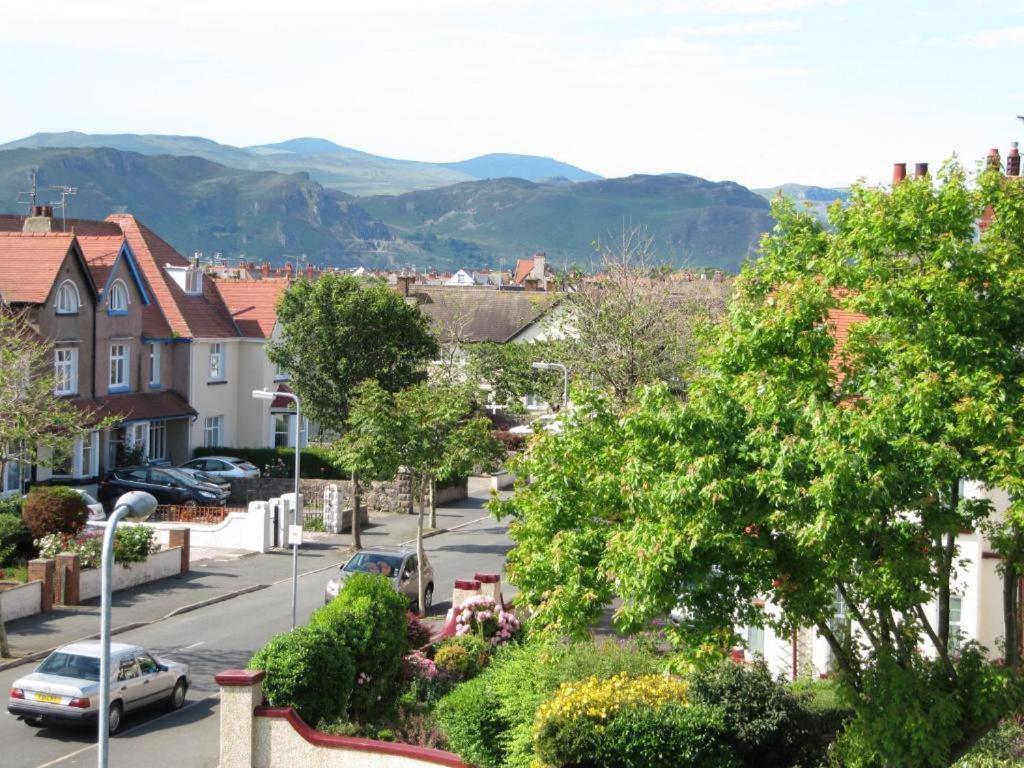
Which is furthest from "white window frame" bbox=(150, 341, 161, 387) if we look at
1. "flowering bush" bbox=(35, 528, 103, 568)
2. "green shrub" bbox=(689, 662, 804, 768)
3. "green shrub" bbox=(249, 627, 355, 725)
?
"green shrub" bbox=(689, 662, 804, 768)

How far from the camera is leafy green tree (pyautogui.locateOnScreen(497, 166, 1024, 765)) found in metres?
13.8

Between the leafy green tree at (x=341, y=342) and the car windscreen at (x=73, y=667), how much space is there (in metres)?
23.4

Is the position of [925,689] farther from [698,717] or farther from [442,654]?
[442,654]

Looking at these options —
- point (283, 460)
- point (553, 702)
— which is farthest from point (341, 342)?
point (553, 702)

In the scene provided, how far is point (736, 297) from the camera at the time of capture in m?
16.8

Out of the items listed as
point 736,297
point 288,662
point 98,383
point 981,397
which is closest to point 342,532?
point 98,383

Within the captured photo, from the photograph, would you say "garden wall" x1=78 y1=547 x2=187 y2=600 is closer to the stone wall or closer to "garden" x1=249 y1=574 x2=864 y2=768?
the stone wall

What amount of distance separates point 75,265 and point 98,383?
15.7 ft

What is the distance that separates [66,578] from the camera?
104ft

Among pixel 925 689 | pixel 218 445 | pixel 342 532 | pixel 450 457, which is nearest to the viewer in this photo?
pixel 925 689

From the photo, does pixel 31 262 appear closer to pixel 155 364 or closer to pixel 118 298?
pixel 118 298

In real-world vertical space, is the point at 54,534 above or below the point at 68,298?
below

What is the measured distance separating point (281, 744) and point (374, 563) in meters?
13.6

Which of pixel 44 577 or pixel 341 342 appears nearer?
pixel 44 577
